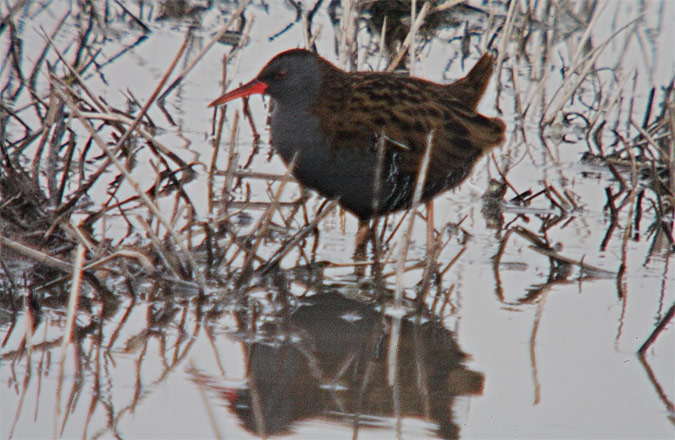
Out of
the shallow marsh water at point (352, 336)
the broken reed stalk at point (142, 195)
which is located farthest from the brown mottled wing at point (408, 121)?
the broken reed stalk at point (142, 195)

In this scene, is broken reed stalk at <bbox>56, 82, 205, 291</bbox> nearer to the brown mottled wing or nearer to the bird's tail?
the brown mottled wing

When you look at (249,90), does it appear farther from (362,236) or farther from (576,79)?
(576,79)

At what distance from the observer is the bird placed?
3.51 metres

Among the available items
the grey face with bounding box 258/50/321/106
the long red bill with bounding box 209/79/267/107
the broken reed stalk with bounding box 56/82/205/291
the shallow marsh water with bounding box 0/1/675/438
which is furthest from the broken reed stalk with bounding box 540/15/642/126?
the broken reed stalk with bounding box 56/82/205/291

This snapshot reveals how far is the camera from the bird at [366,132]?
138 inches

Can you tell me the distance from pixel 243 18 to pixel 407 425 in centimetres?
509

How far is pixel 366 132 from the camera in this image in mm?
3508

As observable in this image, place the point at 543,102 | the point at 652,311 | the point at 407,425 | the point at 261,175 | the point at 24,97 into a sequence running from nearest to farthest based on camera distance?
the point at 407,425, the point at 652,311, the point at 261,175, the point at 24,97, the point at 543,102

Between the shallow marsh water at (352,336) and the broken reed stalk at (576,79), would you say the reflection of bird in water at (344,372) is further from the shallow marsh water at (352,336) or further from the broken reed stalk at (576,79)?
the broken reed stalk at (576,79)

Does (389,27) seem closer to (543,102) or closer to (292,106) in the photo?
(543,102)

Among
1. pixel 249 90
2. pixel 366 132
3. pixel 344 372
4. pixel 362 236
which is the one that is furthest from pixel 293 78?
pixel 344 372

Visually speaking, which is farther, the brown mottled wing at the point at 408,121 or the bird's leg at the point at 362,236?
the bird's leg at the point at 362,236

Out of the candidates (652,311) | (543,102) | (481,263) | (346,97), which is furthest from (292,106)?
(543,102)

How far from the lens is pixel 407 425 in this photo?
2396 mm
